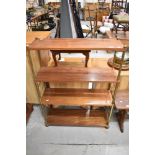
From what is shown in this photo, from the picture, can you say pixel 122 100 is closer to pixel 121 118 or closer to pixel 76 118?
pixel 121 118

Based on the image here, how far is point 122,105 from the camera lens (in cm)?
179

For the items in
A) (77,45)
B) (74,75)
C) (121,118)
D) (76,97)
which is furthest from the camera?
(121,118)

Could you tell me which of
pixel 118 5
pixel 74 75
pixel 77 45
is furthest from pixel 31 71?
pixel 118 5

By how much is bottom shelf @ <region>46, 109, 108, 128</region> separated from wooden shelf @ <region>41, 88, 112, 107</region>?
32 centimetres

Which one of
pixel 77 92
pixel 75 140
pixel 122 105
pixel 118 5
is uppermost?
pixel 118 5

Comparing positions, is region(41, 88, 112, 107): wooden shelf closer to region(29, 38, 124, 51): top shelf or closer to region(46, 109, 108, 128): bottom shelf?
region(46, 109, 108, 128): bottom shelf

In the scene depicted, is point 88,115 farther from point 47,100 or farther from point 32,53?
point 32,53

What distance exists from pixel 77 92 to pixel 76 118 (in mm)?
329

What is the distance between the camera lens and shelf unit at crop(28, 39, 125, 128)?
4.65 ft

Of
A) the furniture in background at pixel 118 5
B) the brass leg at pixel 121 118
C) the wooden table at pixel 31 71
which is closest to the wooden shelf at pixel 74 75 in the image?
the wooden table at pixel 31 71

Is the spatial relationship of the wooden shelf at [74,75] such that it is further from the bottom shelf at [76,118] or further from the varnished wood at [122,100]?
the bottom shelf at [76,118]
